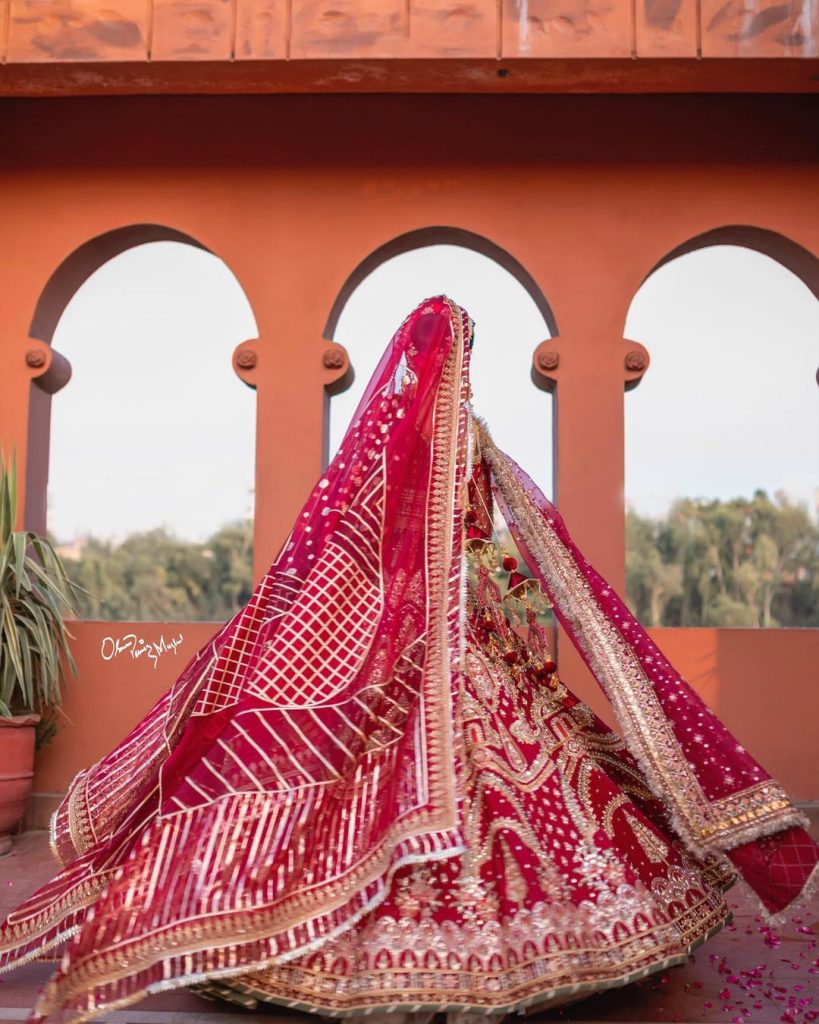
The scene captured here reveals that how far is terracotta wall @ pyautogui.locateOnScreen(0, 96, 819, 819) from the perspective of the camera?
431 cm

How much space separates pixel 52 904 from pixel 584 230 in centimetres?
349

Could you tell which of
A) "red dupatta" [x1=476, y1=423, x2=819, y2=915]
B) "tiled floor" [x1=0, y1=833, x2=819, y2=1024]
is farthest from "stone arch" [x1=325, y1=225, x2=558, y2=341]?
"tiled floor" [x1=0, y1=833, x2=819, y2=1024]

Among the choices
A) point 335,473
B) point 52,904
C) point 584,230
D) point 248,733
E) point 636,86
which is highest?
point 636,86

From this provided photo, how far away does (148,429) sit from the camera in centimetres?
1356

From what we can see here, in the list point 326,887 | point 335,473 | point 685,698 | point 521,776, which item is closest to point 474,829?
point 521,776

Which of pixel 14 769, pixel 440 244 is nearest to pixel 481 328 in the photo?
pixel 440 244

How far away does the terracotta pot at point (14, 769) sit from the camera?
3809 millimetres

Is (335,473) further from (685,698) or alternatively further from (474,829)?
(685,698)

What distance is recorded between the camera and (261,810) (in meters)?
2.00

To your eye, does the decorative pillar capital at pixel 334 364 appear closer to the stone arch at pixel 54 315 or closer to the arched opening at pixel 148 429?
the arched opening at pixel 148 429

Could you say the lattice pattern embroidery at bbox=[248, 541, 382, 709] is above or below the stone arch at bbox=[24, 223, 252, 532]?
below

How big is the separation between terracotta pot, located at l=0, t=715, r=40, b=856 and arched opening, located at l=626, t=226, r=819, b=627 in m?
3.14

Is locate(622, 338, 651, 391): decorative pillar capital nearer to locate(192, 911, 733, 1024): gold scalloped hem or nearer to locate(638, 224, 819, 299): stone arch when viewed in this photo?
locate(638, 224, 819, 299): stone arch
